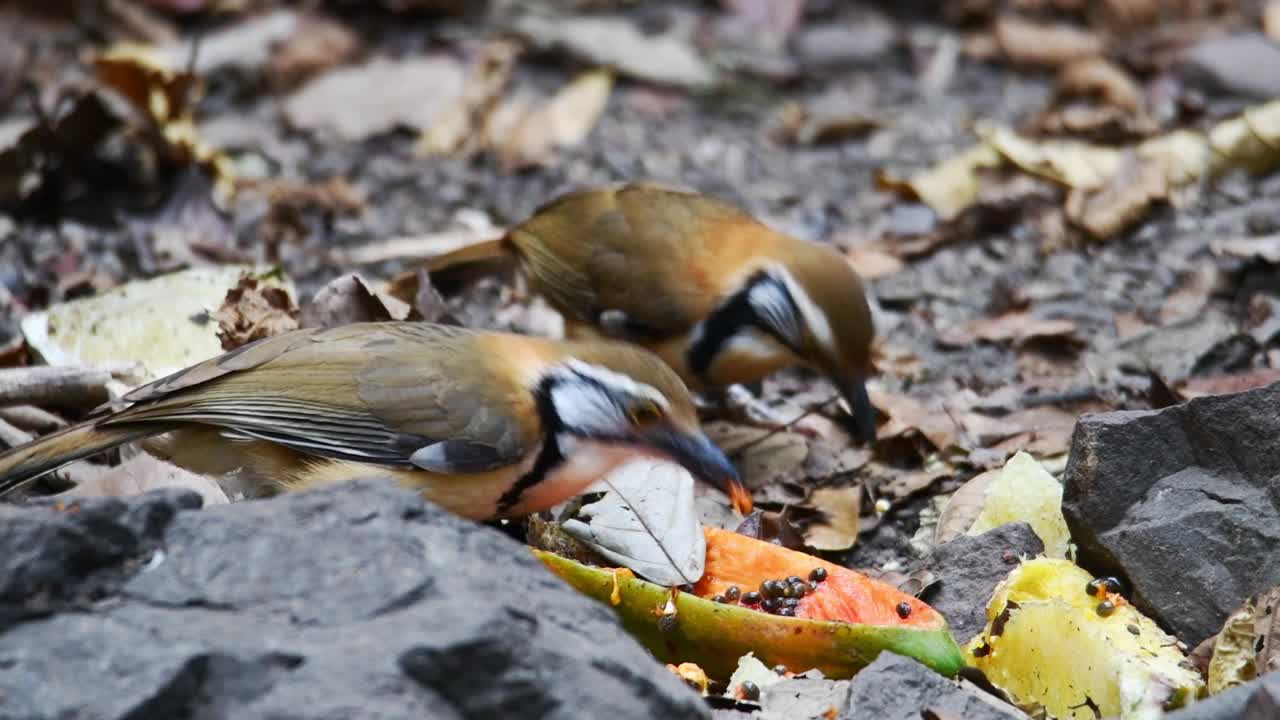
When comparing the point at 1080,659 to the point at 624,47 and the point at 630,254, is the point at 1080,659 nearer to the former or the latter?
the point at 630,254

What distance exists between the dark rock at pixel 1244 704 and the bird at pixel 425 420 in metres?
1.56

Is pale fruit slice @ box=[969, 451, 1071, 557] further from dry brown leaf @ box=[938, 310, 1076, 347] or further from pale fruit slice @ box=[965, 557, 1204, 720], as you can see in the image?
dry brown leaf @ box=[938, 310, 1076, 347]

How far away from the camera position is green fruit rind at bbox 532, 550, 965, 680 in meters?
3.92

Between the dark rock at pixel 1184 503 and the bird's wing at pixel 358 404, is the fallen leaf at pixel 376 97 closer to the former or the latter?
the bird's wing at pixel 358 404

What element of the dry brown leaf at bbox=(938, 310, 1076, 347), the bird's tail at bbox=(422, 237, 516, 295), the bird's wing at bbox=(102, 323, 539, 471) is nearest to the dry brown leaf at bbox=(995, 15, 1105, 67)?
the dry brown leaf at bbox=(938, 310, 1076, 347)

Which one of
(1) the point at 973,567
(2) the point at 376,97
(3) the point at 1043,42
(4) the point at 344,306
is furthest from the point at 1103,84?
(1) the point at 973,567

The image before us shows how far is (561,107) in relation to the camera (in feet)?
31.4

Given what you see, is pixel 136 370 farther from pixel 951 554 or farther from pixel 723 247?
pixel 951 554

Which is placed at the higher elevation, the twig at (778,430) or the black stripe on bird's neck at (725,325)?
the black stripe on bird's neck at (725,325)

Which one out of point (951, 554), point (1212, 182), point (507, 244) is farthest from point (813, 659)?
point (1212, 182)

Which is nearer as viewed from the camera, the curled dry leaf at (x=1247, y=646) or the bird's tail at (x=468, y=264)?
the curled dry leaf at (x=1247, y=646)

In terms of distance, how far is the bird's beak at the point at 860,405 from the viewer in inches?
218

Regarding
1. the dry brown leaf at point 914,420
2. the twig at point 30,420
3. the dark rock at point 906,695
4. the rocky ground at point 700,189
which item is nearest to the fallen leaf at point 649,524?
the rocky ground at point 700,189

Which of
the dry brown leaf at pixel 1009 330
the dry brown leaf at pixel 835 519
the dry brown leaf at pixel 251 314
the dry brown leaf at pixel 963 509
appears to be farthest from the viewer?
the dry brown leaf at pixel 1009 330
